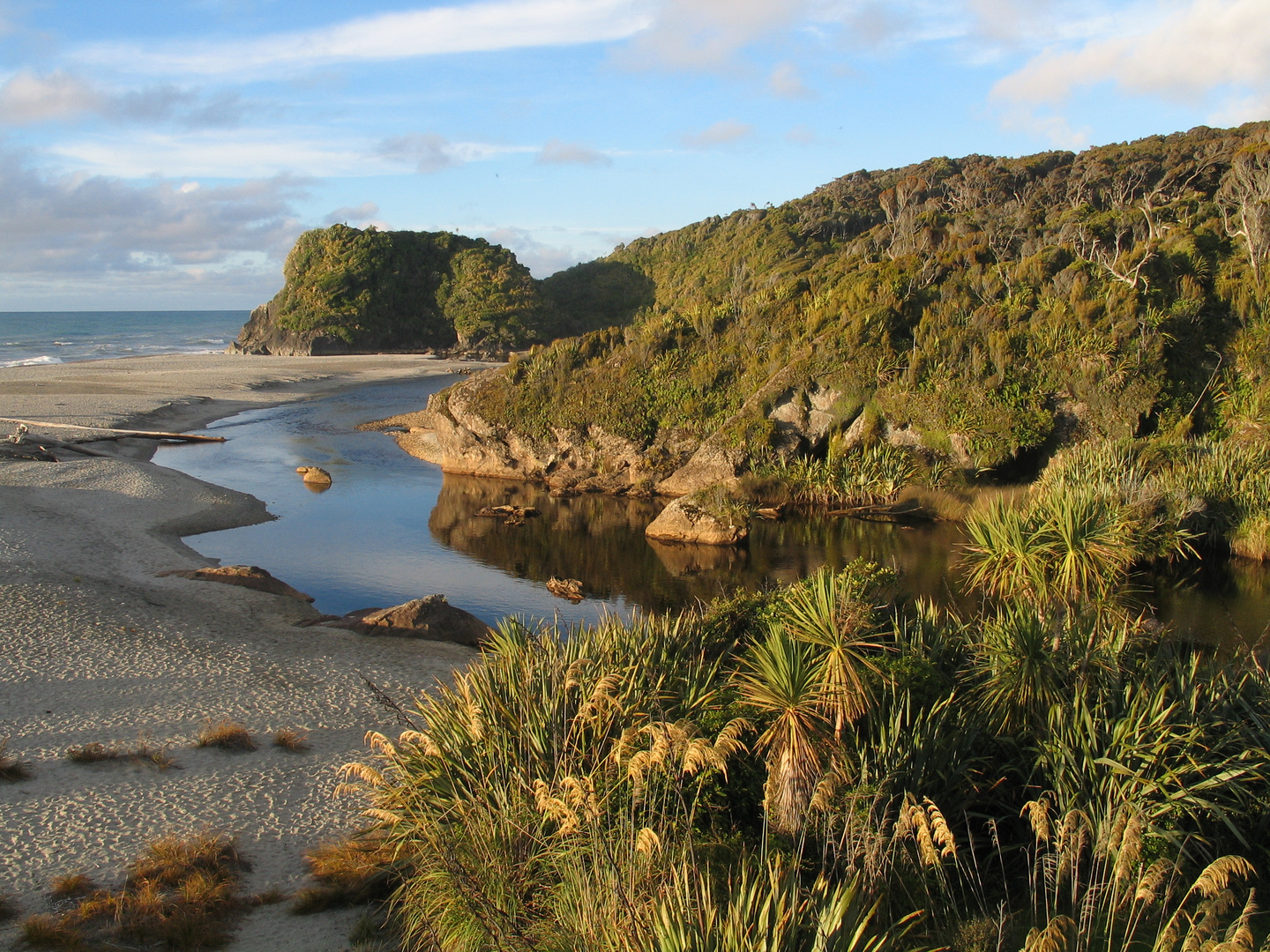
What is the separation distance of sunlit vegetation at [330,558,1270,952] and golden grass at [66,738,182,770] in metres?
3.57

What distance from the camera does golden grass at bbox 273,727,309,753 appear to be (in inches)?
448

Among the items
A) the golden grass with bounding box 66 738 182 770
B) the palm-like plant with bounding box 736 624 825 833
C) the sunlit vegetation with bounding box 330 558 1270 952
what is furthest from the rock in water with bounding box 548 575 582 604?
the palm-like plant with bounding box 736 624 825 833

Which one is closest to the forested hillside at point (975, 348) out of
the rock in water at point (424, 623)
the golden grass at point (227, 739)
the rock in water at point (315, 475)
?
the rock in water at point (315, 475)

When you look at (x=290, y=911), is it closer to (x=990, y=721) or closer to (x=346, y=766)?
(x=346, y=766)

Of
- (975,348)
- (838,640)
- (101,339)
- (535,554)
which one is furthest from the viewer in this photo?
(101,339)

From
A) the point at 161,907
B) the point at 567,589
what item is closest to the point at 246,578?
the point at 567,589

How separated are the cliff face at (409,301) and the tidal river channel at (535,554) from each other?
61412 millimetres

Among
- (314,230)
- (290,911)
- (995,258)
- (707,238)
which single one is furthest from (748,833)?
(314,230)

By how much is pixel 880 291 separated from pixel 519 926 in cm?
2786

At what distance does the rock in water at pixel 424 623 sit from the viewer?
16.4 meters

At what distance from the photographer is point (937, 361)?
2917 cm

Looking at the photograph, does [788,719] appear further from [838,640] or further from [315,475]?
[315,475]

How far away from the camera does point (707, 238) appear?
103 metres

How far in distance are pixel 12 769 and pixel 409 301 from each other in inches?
3801
